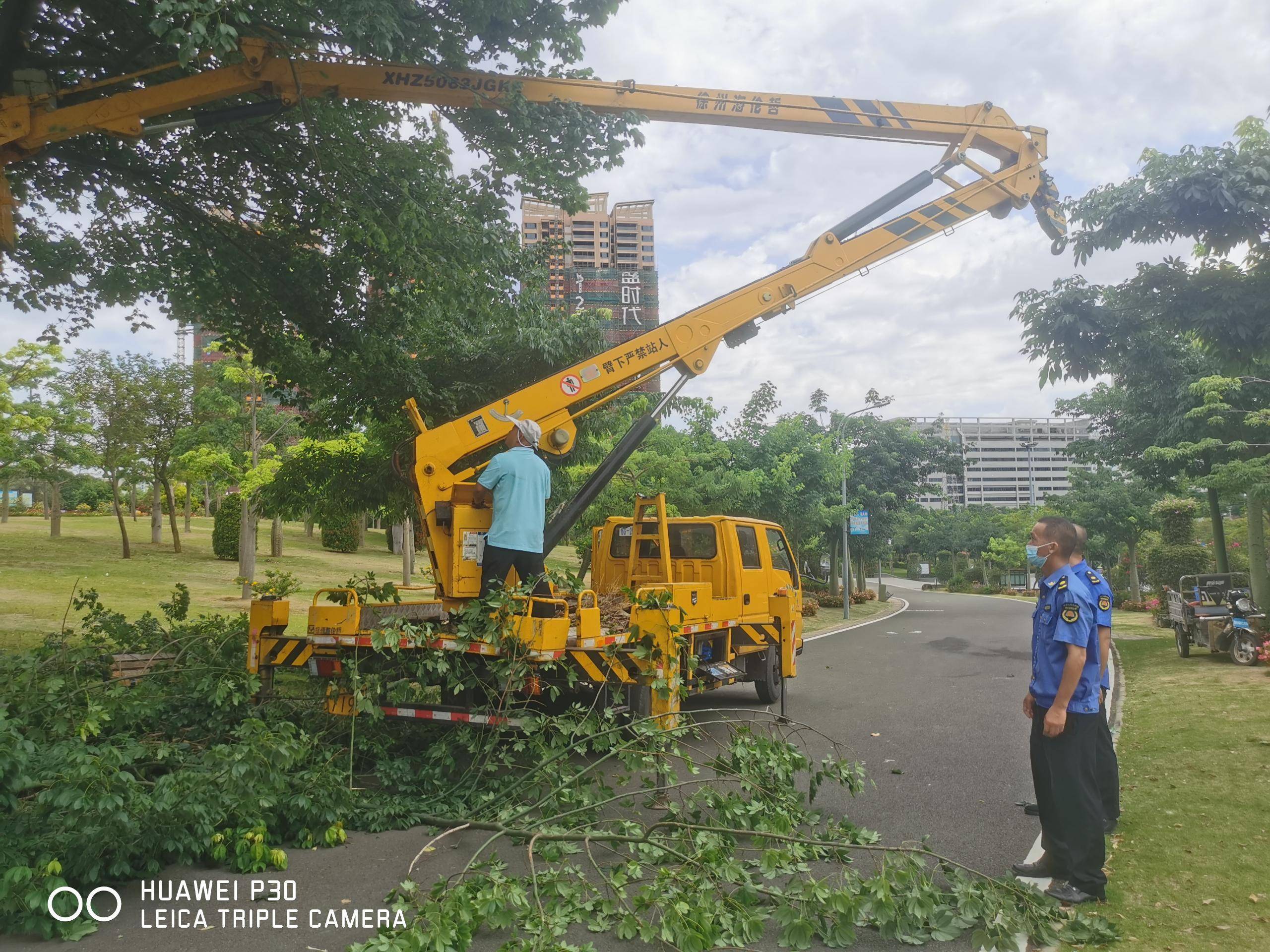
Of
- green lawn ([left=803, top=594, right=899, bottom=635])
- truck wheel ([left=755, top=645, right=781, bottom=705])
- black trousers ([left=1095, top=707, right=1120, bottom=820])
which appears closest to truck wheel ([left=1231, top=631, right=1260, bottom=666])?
truck wheel ([left=755, top=645, right=781, bottom=705])

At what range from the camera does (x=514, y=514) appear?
657 centimetres

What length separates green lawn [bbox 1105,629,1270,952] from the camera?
4.08m

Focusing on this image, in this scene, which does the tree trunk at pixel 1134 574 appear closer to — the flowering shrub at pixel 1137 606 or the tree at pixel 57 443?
the flowering shrub at pixel 1137 606

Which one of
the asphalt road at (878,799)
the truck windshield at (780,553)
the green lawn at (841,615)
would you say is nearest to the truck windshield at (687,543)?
the truck windshield at (780,553)

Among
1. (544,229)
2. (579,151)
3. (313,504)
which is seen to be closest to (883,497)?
(313,504)

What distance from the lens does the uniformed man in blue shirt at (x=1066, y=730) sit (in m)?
4.50

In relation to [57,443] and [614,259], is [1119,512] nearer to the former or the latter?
[57,443]

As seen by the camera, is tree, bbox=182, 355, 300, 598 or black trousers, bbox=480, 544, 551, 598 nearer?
black trousers, bbox=480, 544, 551, 598

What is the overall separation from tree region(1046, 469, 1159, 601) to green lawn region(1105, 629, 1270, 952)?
2583cm

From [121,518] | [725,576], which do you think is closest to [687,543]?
[725,576]

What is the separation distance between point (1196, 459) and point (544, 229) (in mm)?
59857

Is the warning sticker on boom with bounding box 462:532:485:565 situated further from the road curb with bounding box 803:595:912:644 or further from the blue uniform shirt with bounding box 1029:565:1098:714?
the road curb with bounding box 803:595:912:644

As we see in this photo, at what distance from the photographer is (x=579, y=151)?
8.85 m

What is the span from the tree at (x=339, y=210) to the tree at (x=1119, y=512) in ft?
95.2
